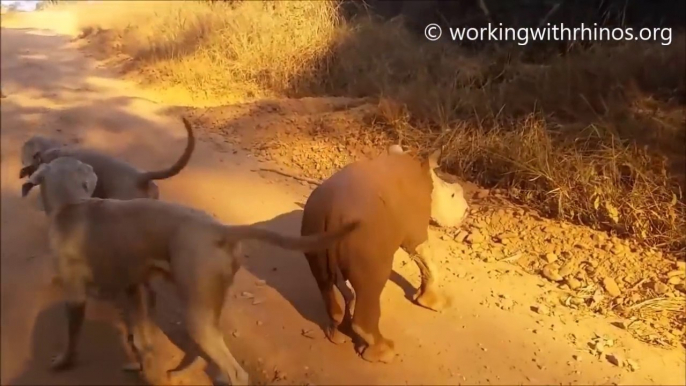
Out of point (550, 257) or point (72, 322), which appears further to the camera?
point (550, 257)

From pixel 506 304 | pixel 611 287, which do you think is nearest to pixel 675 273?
pixel 611 287

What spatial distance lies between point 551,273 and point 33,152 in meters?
2.67

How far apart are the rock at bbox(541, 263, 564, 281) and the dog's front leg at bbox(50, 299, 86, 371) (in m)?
2.40

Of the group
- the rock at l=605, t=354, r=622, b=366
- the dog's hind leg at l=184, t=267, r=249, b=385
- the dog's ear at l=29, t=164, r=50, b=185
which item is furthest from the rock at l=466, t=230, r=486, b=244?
the dog's ear at l=29, t=164, r=50, b=185

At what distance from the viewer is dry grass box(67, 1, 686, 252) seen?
12.7 ft

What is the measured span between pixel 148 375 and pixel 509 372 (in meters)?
1.49

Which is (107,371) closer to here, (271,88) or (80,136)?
(80,136)

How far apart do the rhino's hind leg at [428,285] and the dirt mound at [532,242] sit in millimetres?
635

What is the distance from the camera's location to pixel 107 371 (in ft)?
8.06

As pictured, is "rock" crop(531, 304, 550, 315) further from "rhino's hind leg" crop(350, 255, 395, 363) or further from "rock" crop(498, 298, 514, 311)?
"rhino's hind leg" crop(350, 255, 395, 363)

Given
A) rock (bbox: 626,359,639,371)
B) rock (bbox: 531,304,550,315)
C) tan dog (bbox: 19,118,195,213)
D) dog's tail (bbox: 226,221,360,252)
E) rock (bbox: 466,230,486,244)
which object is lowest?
rock (bbox: 626,359,639,371)

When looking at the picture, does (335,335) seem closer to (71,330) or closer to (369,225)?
(369,225)

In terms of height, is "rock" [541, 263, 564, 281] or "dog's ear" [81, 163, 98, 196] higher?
"dog's ear" [81, 163, 98, 196]

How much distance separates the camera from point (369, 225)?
242 cm
